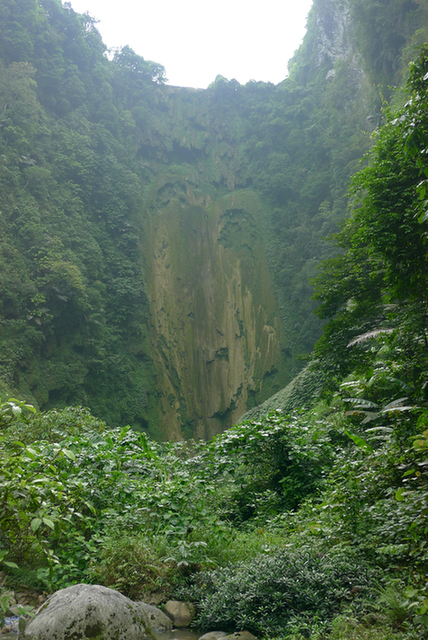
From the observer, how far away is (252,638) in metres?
2.96

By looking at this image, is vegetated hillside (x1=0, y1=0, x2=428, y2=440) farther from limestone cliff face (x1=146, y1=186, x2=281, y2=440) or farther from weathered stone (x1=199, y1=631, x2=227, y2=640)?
weathered stone (x1=199, y1=631, x2=227, y2=640)

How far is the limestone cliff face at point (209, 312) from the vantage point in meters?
23.4

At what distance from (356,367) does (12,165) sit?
58.4 ft

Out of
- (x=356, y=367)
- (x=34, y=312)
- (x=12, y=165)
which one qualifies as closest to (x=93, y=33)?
(x=12, y=165)

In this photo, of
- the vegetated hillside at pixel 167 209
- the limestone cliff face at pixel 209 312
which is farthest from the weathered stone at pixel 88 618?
the limestone cliff face at pixel 209 312

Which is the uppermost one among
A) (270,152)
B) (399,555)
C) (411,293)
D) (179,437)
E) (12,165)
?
(270,152)

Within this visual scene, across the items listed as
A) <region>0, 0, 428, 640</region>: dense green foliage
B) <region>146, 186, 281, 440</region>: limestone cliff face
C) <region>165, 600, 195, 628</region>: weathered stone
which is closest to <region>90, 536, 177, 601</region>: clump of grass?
<region>0, 0, 428, 640</region>: dense green foliage

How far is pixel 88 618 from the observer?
9.71ft

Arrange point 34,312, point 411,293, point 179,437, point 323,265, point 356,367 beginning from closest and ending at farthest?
point 411,293
point 356,367
point 323,265
point 34,312
point 179,437

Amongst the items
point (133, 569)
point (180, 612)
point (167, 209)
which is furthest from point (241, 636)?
point (167, 209)

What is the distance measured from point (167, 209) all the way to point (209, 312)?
301 inches

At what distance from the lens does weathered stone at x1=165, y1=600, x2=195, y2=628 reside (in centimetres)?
363

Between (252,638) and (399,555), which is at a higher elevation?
(399,555)

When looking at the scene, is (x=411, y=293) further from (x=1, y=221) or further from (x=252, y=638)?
(x=1, y=221)
